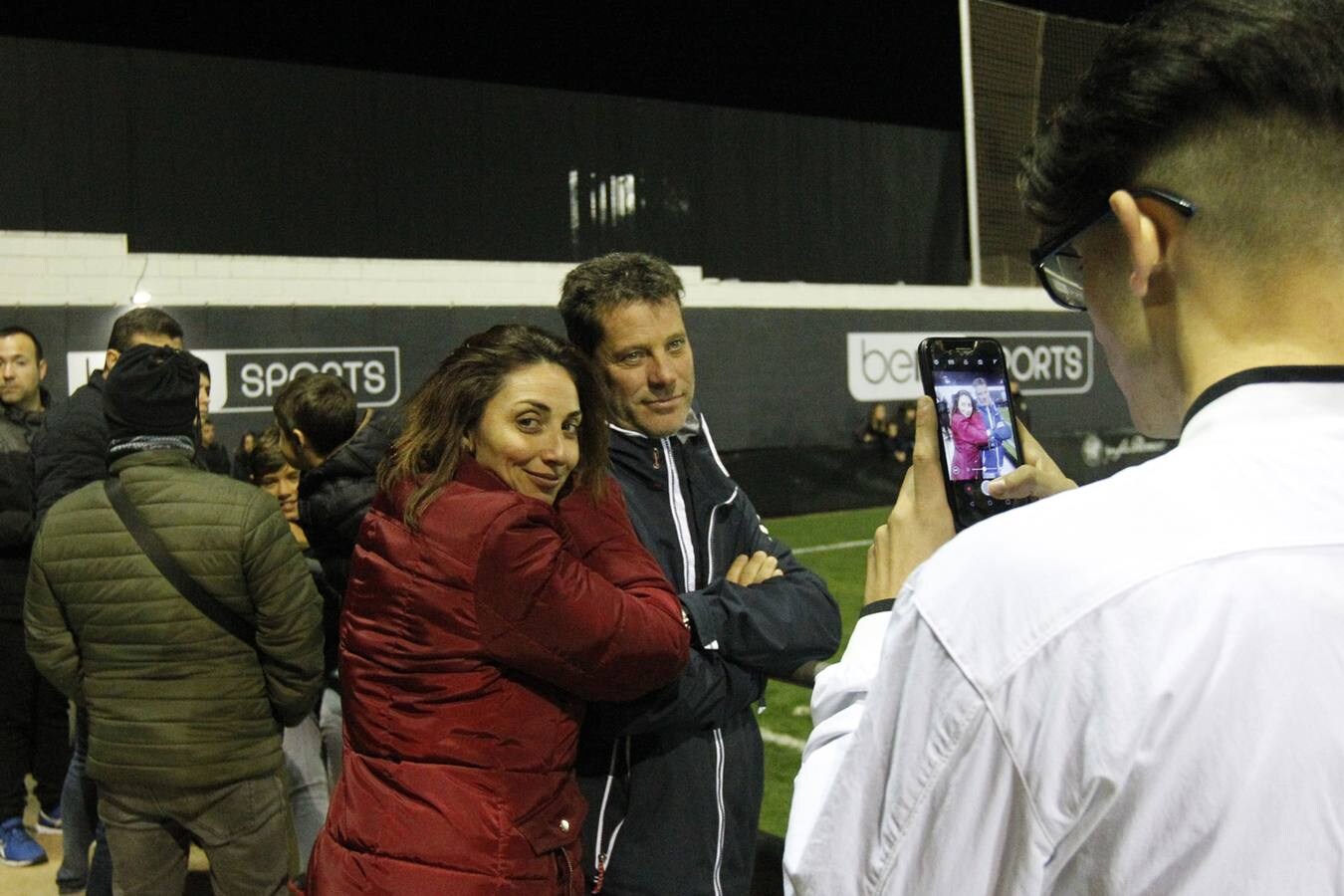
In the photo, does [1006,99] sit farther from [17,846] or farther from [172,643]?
[172,643]

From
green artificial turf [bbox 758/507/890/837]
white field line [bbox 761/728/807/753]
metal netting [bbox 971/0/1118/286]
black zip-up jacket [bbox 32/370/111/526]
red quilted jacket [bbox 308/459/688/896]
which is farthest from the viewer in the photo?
metal netting [bbox 971/0/1118/286]

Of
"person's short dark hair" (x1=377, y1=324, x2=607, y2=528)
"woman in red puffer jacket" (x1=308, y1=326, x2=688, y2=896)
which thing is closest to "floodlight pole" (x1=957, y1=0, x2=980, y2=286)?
"person's short dark hair" (x1=377, y1=324, x2=607, y2=528)

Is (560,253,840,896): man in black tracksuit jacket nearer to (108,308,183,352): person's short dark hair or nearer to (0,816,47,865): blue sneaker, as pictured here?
(108,308,183,352): person's short dark hair

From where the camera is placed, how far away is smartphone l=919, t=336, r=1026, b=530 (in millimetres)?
1146

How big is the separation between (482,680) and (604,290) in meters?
0.80

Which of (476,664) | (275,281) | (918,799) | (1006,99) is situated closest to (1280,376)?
(918,799)

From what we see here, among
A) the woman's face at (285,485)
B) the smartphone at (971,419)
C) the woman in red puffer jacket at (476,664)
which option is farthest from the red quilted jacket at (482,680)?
the woman's face at (285,485)

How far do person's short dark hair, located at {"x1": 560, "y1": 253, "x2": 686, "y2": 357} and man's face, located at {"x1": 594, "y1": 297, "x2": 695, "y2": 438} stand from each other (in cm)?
2

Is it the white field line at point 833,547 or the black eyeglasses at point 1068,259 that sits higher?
the black eyeglasses at point 1068,259

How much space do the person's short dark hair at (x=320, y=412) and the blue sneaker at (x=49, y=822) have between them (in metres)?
1.96

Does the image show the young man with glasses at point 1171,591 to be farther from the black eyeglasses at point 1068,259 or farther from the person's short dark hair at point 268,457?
the person's short dark hair at point 268,457

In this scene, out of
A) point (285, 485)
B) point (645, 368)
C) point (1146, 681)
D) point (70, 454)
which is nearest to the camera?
point (1146, 681)

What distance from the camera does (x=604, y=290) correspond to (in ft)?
7.44

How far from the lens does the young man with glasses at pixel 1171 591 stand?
70 centimetres
